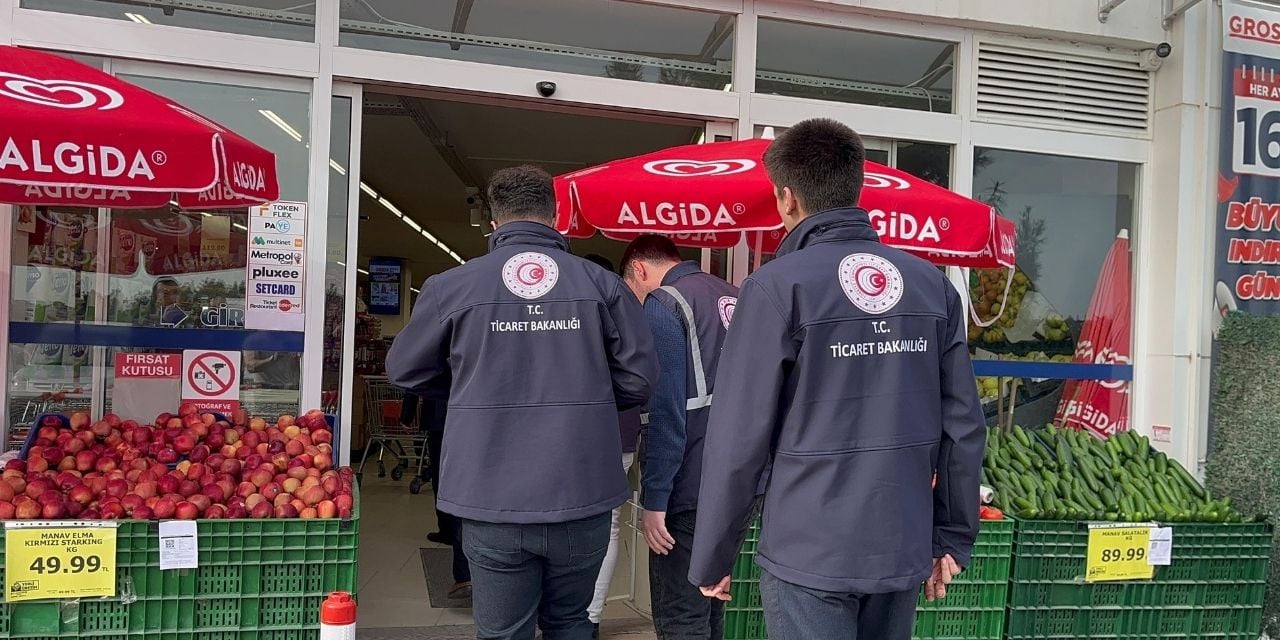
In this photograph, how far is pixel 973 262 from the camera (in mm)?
4570

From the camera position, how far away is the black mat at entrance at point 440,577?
218 inches

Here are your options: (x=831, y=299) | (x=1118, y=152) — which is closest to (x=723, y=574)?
(x=831, y=299)

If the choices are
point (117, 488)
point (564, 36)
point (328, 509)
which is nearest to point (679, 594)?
point (328, 509)

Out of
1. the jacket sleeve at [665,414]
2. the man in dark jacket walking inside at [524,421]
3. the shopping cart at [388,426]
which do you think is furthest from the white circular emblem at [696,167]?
the shopping cart at [388,426]

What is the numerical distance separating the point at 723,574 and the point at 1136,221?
542 cm

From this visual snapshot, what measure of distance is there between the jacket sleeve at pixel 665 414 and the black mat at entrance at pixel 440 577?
2.58m

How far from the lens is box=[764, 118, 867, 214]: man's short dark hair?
7.59 ft

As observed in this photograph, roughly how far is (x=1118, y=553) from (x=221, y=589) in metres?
3.96

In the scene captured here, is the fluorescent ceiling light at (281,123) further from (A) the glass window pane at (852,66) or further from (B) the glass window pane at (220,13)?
(A) the glass window pane at (852,66)

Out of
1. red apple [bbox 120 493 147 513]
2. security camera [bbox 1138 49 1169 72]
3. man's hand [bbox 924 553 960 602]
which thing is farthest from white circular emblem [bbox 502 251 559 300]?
security camera [bbox 1138 49 1169 72]

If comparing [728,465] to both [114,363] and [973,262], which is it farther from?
[114,363]

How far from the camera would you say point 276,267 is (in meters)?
4.86

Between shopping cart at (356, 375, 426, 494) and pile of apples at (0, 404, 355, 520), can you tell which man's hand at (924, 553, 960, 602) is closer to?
pile of apples at (0, 404, 355, 520)

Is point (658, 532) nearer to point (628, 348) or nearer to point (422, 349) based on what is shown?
point (628, 348)
